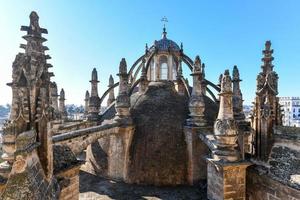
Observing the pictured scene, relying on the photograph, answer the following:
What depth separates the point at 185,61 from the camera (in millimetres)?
18562

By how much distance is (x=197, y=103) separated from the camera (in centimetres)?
1315

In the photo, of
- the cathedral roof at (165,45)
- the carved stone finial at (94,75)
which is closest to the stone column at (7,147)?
the carved stone finial at (94,75)

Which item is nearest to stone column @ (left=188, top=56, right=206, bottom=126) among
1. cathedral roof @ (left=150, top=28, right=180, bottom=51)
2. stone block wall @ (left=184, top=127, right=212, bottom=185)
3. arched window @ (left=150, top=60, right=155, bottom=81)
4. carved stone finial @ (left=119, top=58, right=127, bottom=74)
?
stone block wall @ (left=184, top=127, right=212, bottom=185)

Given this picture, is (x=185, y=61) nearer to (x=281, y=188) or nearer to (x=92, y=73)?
(x=92, y=73)

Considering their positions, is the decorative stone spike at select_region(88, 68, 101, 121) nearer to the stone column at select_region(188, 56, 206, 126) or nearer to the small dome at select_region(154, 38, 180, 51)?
the small dome at select_region(154, 38, 180, 51)

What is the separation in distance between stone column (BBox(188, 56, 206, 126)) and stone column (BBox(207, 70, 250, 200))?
3676 mm

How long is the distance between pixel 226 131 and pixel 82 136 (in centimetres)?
657

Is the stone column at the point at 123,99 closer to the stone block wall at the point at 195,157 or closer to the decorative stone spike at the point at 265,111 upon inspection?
the stone block wall at the point at 195,157

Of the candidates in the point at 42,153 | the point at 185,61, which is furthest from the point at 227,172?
the point at 185,61

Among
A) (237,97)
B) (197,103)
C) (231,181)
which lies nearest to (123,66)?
(197,103)

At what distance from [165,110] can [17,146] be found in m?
10.7

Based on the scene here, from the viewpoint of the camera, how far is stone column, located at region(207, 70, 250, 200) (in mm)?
8906

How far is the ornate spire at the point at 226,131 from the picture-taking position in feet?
29.5

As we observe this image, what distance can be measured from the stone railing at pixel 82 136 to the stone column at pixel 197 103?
419cm
